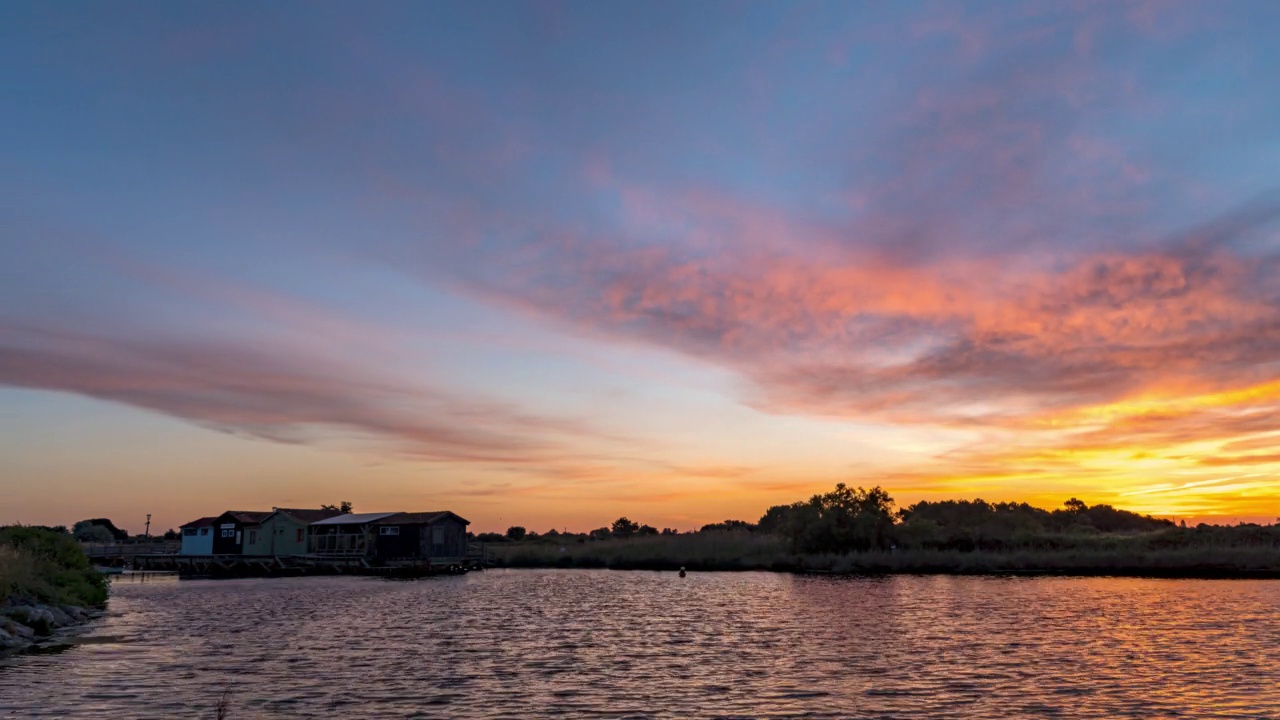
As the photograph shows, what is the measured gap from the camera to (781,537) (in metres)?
99.9

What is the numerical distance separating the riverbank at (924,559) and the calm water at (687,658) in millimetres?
16188

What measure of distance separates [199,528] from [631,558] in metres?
54.0

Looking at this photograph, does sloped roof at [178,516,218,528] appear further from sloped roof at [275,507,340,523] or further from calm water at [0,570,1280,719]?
calm water at [0,570,1280,719]

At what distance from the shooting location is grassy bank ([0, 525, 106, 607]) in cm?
3862

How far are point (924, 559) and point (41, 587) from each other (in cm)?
6898

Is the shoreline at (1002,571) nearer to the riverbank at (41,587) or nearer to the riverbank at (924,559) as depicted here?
the riverbank at (924,559)

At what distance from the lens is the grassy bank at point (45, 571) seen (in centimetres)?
3862

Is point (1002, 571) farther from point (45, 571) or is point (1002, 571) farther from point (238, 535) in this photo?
point (238, 535)

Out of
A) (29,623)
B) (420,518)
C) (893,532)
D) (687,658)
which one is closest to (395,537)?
(420,518)

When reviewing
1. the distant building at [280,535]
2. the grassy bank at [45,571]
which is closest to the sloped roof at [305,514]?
the distant building at [280,535]

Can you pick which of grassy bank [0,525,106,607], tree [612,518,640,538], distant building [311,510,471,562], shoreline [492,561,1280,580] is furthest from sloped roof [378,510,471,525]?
tree [612,518,640,538]

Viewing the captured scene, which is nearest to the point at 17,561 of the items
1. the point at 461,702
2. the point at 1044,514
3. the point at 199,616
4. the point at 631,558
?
the point at 199,616

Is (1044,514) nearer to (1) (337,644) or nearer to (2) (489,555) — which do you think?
(2) (489,555)

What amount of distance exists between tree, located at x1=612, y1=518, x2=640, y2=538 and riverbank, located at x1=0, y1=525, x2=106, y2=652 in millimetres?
122497
